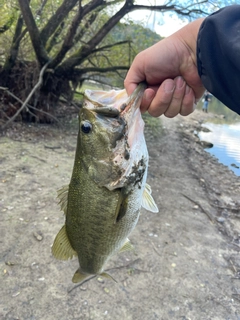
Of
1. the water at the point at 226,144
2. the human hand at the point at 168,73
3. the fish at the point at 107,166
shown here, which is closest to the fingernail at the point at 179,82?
the human hand at the point at 168,73

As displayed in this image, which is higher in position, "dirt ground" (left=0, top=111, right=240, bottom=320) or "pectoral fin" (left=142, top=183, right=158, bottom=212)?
"pectoral fin" (left=142, top=183, right=158, bottom=212)

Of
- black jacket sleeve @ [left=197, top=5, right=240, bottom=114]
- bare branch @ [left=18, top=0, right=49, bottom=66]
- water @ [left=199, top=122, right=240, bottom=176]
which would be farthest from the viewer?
water @ [left=199, top=122, right=240, bottom=176]

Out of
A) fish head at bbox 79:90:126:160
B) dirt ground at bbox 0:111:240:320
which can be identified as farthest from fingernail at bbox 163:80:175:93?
dirt ground at bbox 0:111:240:320

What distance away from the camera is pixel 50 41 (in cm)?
1012

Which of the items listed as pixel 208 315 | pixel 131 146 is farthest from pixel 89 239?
pixel 208 315

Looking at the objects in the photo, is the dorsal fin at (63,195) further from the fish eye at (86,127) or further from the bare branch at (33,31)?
the bare branch at (33,31)

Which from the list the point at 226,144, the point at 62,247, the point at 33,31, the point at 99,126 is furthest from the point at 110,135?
the point at 226,144

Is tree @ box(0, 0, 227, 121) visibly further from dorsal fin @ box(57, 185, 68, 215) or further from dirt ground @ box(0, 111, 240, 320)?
dorsal fin @ box(57, 185, 68, 215)

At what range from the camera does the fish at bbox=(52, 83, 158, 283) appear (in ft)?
5.55

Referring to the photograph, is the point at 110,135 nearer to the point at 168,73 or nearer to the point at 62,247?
the point at 168,73

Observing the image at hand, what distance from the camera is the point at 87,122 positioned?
1.71 metres

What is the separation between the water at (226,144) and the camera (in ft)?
38.1

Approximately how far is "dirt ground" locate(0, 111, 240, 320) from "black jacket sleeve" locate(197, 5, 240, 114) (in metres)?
2.55

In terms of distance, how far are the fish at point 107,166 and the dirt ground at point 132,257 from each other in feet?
6.14
